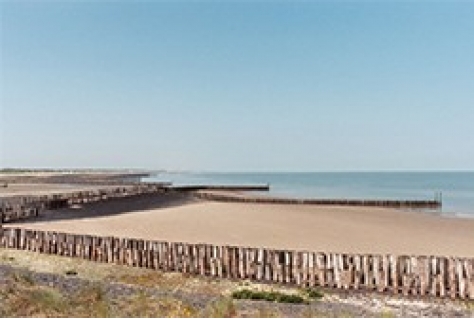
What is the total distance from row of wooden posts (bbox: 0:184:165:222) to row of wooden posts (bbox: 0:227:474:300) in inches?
698

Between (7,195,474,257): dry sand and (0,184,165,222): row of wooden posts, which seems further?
(0,184,165,222): row of wooden posts

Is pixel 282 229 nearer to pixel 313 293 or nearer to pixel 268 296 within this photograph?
pixel 313 293

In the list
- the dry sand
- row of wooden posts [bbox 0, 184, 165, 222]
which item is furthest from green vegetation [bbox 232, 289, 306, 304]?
row of wooden posts [bbox 0, 184, 165, 222]

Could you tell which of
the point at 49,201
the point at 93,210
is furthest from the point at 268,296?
the point at 49,201

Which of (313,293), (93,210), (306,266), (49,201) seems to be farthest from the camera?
(93,210)

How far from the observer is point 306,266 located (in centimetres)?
1741

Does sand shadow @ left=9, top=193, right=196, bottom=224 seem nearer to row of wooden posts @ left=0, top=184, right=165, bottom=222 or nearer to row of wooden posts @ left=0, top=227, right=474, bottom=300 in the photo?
row of wooden posts @ left=0, top=184, right=165, bottom=222

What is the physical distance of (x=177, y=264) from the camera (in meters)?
19.4

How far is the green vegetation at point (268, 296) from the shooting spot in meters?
14.6

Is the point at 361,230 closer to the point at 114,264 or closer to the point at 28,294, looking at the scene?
the point at 114,264

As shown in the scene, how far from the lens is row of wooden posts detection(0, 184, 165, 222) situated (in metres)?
36.7

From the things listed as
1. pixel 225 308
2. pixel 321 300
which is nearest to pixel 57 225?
pixel 321 300

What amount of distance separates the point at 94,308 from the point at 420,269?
10.0 metres

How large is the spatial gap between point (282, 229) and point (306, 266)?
16097 mm
